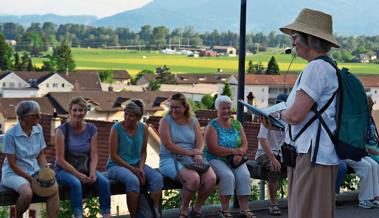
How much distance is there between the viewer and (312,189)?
468 cm

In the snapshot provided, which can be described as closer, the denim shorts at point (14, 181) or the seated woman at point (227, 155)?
the denim shorts at point (14, 181)

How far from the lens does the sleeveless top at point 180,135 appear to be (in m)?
7.27

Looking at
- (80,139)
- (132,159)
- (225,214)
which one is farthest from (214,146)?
(80,139)

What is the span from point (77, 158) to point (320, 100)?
280 cm

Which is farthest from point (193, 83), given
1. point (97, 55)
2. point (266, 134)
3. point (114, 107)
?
point (266, 134)

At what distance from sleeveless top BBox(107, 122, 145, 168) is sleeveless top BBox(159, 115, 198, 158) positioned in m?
0.28

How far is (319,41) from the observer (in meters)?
4.63

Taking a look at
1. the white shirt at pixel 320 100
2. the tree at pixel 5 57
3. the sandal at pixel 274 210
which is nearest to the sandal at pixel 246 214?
the sandal at pixel 274 210

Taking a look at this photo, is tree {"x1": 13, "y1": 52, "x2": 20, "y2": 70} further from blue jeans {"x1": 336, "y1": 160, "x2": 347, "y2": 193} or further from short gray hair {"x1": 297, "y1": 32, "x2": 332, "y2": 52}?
short gray hair {"x1": 297, "y1": 32, "x2": 332, "y2": 52}

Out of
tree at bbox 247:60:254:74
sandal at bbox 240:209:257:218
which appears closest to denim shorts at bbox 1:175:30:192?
sandal at bbox 240:209:257:218

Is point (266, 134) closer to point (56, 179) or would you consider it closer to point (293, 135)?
point (56, 179)

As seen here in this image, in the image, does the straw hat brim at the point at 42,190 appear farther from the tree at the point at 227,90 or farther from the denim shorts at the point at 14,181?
the tree at the point at 227,90

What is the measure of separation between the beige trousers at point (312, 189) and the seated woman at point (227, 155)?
2.41 metres

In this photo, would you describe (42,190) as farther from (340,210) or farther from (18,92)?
(18,92)
